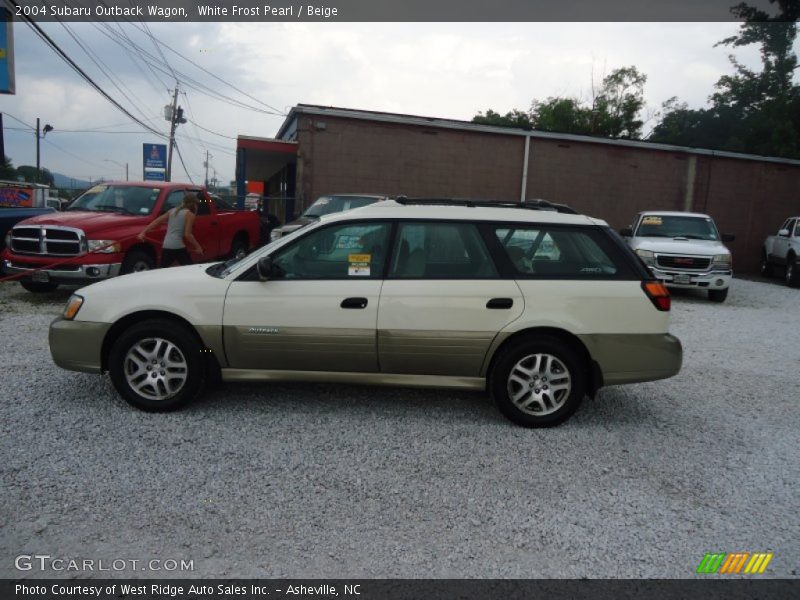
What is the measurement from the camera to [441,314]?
14.5 ft

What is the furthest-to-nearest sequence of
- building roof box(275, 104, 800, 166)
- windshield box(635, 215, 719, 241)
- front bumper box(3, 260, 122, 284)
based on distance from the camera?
building roof box(275, 104, 800, 166)
windshield box(635, 215, 719, 241)
front bumper box(3, 260, 122, 284)

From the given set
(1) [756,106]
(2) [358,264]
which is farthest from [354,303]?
(1) [756,106]

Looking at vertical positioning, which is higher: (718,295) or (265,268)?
(265,268)

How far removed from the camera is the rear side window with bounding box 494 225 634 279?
179 inches

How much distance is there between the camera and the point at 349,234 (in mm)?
4578

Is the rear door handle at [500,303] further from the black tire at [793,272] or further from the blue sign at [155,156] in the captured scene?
the blue sign at [155,156]

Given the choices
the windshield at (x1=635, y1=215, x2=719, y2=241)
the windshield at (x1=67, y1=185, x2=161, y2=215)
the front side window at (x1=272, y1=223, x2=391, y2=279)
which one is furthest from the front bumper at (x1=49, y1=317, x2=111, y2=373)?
the windshield at (x1=635, y1=215, x2=719, y2=241)

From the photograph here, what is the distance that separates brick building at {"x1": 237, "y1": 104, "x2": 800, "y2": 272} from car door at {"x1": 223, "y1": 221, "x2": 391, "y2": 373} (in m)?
12.3

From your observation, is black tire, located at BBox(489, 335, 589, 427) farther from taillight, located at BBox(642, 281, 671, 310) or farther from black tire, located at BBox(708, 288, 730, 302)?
black tire, located at BBox(708, 288, 730, 302)

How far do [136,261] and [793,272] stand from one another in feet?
52.1

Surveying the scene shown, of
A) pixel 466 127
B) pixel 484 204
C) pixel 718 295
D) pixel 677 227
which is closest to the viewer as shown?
pixel 484 204

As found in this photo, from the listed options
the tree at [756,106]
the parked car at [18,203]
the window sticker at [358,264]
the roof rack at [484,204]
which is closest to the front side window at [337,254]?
the window sticker at [358,264]

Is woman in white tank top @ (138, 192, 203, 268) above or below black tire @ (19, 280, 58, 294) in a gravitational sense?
above

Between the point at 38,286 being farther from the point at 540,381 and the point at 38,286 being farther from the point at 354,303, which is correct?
the point at 540,381
